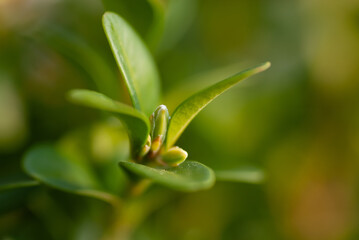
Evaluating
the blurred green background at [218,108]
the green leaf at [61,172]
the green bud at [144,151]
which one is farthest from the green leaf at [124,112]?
the blurred green background at [218,108]

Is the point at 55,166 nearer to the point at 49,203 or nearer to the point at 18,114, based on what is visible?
the point at 49,203

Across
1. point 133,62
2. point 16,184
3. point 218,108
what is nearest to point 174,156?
point 133,62

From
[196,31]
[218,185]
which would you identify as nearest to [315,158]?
[218,185]

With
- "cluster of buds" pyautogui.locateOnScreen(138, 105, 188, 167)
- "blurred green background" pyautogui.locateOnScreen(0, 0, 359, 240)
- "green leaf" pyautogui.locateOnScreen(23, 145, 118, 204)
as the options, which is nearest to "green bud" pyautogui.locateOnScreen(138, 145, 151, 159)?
"cluster of buds" pyautogui.locateOnScreen(138, 105, 188, 167)

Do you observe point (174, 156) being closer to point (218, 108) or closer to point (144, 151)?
point (144, 151)

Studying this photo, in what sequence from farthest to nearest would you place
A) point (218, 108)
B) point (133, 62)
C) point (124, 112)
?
point (218, 108) → point (133, 62) → point (124, 112)

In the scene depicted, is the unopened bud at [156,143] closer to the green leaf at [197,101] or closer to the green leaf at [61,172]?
the green leaf at [197,101]
